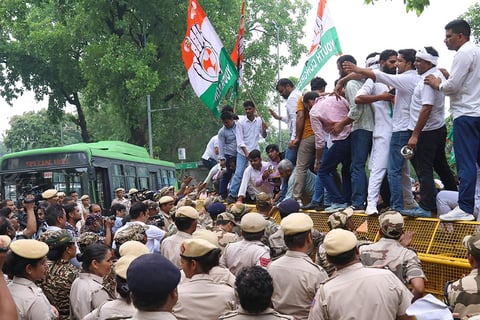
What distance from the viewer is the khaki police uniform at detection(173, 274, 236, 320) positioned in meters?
3.50

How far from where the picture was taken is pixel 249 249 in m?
4.86

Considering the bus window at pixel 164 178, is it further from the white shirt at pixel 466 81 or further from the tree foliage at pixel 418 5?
the white shirt at pixel 466 81

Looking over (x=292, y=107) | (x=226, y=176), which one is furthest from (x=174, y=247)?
(x=226, y=176)

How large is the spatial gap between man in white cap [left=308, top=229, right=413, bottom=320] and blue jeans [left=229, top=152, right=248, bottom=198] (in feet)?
20.1

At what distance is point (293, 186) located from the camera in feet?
25.4

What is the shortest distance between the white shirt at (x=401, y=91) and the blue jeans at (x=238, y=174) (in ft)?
12.5

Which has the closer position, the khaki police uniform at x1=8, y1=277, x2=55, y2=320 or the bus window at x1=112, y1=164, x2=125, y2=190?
the khaki police uniform at x1=8, y1=277, x2=55, y2=320

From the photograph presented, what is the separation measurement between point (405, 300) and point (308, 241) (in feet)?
3.09

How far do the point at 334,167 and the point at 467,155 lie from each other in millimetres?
2128

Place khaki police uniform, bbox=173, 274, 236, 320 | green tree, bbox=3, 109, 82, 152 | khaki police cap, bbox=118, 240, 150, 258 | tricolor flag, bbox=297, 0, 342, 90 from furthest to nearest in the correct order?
green tree, bbox=3, 109, 82, 152 < tricolor flag, bbox=297, 0, 342, 90 < khaki police cap, bbox=118, 240, 150, 258 < khaki police uniform, bbox=173, 274, 236, 320

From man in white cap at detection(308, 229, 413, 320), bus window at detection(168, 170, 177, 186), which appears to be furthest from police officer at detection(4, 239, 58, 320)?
bus window at detection(168, 170, 177, 186)

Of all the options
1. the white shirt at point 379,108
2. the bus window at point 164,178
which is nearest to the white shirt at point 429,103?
the white shirt at point 379,108

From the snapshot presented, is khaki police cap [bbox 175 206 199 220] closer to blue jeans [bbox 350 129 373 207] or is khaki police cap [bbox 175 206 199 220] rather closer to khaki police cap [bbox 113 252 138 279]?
khaki police cap [bbox 113 252 138 279]

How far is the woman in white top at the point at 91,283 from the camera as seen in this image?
411 centimetres
